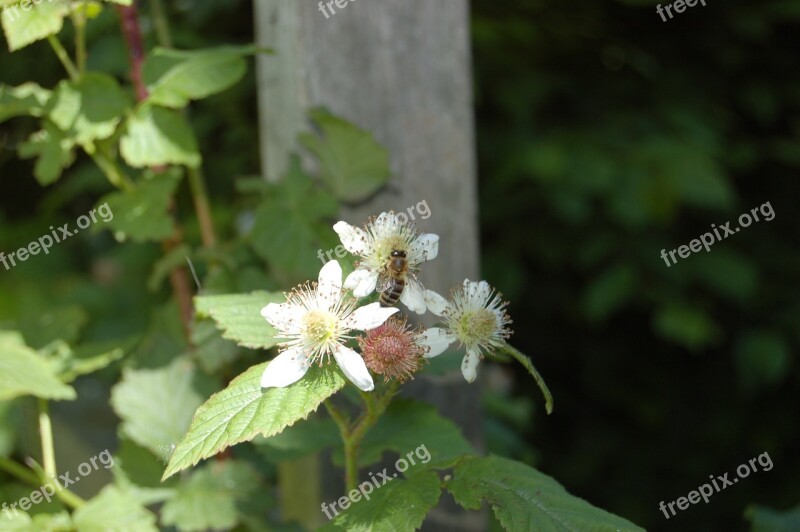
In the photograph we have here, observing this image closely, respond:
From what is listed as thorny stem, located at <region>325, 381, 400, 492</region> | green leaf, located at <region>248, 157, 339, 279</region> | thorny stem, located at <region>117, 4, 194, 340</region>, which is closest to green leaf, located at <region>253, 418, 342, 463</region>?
thorny stem, located at <region>325, 381, 400, 492</region>

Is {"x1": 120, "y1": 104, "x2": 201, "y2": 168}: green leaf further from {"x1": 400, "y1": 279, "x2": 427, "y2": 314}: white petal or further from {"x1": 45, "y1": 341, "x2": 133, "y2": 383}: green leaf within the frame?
{"x1": 400, "y1": 279, "x2": 427, "y2": 314}: white petal

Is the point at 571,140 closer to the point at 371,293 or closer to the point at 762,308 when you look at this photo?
the point at 762,308

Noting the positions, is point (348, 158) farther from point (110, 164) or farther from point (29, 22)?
point (29, 22)

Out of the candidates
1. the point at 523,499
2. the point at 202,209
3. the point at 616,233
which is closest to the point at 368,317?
the point at 523,499

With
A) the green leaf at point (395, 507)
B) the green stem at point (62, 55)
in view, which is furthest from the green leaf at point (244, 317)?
the green stem at point (62, 55)

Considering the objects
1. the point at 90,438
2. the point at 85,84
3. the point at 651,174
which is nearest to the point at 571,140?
the point at 651,174

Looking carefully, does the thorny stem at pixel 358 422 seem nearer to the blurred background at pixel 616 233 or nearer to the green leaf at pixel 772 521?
the green leaf at pixel 772 521
